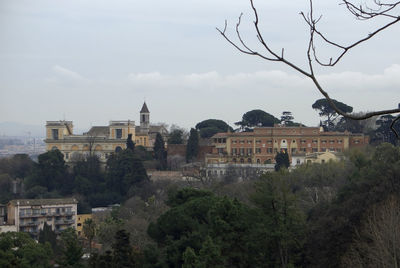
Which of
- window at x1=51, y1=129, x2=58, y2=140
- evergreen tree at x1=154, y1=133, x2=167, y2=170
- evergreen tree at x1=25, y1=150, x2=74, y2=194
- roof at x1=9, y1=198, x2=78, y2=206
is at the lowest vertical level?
roof at x1=9, y1=198, x2=78, y2=206

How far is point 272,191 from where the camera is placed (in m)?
20.9

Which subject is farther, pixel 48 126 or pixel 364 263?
pixel 48 126

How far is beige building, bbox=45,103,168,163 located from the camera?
64625 millimetres

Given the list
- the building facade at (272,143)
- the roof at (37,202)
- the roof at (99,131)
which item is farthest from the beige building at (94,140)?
the roof at (37,202)

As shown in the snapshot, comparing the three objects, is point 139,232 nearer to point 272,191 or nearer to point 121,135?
point 272,191

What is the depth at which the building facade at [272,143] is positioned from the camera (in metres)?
56.7

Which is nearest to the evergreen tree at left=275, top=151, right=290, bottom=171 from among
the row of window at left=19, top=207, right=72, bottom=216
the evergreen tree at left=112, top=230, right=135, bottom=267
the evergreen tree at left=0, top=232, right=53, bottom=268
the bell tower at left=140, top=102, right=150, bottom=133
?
the row of window at left=19, top=207, right=72, bottom=216

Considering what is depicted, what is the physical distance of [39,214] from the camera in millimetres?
43031

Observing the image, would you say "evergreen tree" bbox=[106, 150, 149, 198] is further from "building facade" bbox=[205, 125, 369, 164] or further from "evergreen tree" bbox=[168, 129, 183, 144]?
"evergreen tree" bbox=[168, 129, 183, 144]

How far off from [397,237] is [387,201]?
3541 mm

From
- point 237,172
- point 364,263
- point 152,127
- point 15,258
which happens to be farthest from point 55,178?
point 364,263

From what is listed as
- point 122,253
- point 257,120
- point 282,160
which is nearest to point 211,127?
point 257,120

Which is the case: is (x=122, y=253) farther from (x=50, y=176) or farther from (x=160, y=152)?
(x=160, y=152)

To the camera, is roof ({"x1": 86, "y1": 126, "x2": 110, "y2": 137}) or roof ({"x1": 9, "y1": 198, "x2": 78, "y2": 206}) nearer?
roof ({"x1": 9, "y1": 198, "x2": 78, "y2": 206})
